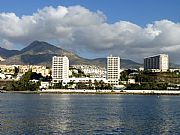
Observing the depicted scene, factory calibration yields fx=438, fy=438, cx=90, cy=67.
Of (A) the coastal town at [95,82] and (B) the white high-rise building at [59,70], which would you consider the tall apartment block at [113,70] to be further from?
(B) the white high-rise building at [59,70]

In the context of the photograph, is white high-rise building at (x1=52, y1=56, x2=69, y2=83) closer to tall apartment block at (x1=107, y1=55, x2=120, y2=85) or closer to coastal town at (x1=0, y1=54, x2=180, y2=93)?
coastal town at (x1=0, y1=54, x2=180, y2=93)

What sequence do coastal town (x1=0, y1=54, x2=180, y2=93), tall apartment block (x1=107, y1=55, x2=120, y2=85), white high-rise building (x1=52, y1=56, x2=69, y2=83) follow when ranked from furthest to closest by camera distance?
white high-rise building (x1=52, y1=56, x2=69, y2=83) < tall apartment block (x1=107, y1=55, x2=120, y2=85) < coastal town (x1=0, y1=54, x2=180, y2=93)

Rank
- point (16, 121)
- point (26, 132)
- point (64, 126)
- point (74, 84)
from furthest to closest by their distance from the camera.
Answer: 1. point (74, 84)
2. point (16, 121)
3. point (64, 126)
4. point (26, 132)

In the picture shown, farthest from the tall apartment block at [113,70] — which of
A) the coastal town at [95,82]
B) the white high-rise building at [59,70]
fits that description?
the white high-rise building at [59,70]

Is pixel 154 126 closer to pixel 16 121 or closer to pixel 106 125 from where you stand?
pixel 106 125

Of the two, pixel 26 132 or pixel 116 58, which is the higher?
pixel 116 58

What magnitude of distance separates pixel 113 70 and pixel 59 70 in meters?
22.9

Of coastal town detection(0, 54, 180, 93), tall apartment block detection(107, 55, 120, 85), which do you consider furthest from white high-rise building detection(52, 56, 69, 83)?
tall apartment block detection(107, 55, 120, 85)

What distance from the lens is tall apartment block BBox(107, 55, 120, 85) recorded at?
180 meters

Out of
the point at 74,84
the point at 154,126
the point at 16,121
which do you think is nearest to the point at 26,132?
the point at 16,121

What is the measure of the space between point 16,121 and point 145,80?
146 metres

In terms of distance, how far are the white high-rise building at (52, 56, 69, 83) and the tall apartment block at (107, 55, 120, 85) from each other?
60.0ft

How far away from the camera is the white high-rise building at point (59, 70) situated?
7180 inches

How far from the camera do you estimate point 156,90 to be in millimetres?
156000
